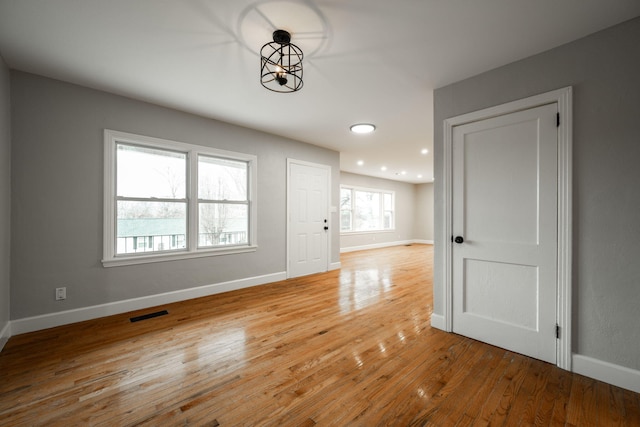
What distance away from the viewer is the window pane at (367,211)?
30.7 ft

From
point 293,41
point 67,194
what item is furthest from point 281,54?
point 67,194

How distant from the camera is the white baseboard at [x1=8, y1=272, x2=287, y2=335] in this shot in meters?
2.76

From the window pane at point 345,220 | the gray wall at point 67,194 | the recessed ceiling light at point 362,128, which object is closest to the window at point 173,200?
the gray wall at point 67,194

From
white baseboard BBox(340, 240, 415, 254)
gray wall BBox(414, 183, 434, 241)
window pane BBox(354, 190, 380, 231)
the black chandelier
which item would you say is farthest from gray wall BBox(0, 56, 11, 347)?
gray wall BBox(414, 183, 434, 241)

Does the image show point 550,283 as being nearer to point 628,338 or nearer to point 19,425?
point 628,338

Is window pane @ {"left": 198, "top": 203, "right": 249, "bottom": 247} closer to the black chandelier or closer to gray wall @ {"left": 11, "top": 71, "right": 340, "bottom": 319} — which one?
gray wall @ {"left": 11, "top": 71, "right": 340, "bottom": 319}

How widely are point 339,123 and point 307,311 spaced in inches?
108

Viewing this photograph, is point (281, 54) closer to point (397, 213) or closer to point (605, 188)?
point (605, 188)

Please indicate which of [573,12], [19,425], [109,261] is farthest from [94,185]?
[573,12]

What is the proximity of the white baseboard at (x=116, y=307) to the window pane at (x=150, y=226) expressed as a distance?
616 mm

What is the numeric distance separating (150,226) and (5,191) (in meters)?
1.30

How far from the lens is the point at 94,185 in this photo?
Result: 3.12 meters

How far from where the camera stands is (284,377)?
2000mm

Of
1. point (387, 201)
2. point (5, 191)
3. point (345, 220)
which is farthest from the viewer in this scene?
point (387, 201)
